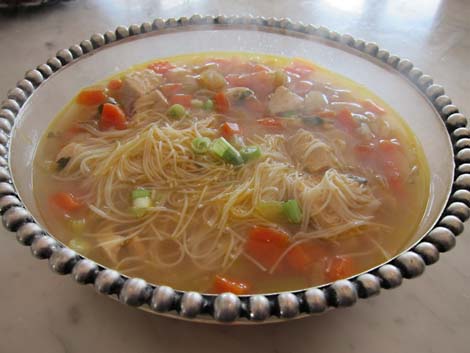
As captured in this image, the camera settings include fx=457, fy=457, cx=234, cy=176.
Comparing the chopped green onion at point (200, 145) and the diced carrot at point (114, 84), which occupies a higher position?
the diced carrot at point (114, 84)

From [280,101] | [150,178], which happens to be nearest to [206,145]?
[150,178]

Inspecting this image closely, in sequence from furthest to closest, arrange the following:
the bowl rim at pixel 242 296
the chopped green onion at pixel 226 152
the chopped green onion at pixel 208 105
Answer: the chopped green onion at pixel 208 105 → the chopped green onion at pixel 226 152 → the bowl rim at pixel 242 296

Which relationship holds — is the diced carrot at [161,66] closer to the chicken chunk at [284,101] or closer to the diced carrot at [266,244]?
the chicken chunk at [284,101]

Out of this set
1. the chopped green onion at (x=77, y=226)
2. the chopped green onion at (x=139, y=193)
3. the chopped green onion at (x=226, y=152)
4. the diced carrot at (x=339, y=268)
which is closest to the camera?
the diced carrot at (x=339, y=268)

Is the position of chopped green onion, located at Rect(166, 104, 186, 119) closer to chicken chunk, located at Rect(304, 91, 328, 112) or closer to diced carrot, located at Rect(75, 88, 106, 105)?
diced carrot, located at Rect(75, 88, 106, 105)

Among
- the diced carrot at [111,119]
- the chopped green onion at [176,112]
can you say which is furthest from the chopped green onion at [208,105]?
the diced carrot at [111,119]

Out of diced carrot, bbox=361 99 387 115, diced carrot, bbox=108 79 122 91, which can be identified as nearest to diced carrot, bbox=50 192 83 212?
diced carrot, bbox=108 79 122 91

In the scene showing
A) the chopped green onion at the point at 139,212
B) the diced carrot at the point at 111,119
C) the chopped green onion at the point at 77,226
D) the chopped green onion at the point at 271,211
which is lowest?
the chopped green onion at the point at 77,226

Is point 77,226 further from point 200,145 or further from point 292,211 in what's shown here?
point 292,211
